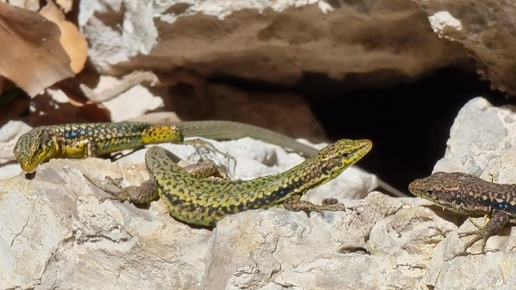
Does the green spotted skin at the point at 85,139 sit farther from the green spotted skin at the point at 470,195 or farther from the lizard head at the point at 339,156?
the green spotted skin at the point at 470,195

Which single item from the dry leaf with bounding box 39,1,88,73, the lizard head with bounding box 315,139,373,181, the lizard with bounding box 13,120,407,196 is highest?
the lizard head with bounding box 315,139,373,181

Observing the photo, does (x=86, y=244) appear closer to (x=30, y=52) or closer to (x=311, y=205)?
(x=311, y=205)

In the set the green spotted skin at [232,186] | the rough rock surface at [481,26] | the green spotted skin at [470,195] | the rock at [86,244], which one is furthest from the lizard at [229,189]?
the rough rock surface at [481,26]

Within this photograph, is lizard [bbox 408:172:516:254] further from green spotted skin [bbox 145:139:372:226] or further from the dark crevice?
the dark crevice

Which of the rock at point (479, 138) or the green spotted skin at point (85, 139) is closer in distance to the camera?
the rock at point (479, 138)

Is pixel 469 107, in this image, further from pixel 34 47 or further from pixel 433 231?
pixel 34 47

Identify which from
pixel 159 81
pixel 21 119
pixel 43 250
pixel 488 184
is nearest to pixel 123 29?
pixel 159 81

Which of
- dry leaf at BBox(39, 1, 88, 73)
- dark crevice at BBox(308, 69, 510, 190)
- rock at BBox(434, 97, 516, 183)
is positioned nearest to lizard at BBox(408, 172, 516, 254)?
rock at BBox(434, 97, 516, 183)
